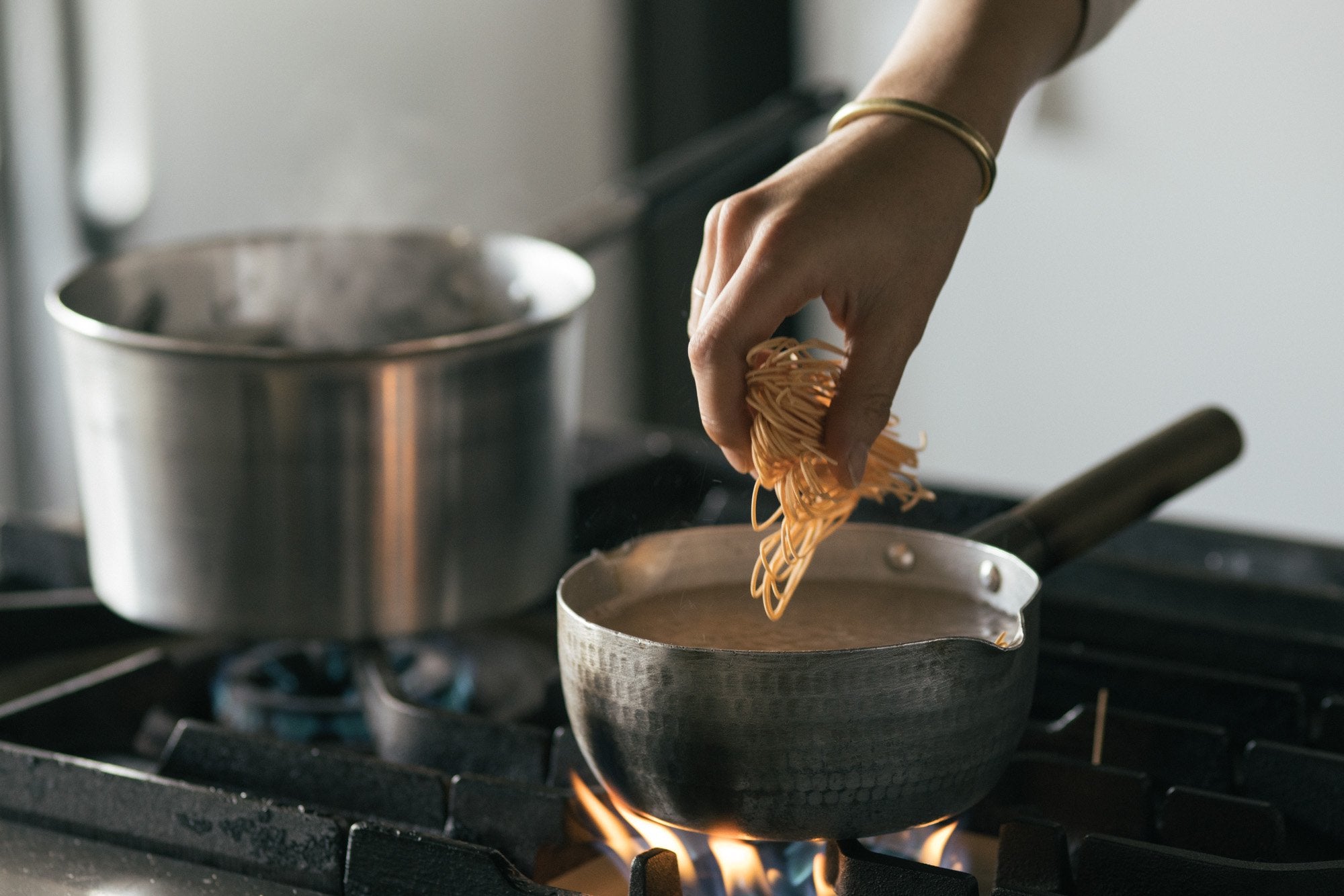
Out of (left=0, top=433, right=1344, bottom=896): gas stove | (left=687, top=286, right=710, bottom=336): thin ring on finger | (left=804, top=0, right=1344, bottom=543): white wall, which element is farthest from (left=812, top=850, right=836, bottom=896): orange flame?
(left=804, top=0, right=1344, bottom=543): white wall

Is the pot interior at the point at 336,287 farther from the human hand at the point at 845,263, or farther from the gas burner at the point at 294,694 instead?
the human hand at the point at 845,263

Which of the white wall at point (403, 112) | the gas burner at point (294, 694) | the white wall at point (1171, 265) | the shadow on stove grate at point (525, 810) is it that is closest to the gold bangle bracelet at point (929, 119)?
the shadow on stove grate at point (525, 810)

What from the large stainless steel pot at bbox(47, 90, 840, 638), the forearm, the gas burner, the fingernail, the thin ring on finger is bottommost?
the gas burner

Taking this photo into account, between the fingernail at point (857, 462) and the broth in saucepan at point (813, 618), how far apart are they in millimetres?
80

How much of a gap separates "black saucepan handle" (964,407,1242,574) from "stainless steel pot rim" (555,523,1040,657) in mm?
24

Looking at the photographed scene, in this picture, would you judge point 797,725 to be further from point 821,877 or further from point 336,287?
point 336,287

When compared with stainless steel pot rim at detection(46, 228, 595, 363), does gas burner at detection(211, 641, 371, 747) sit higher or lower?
lower

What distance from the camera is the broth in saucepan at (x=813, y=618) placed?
2.38ft

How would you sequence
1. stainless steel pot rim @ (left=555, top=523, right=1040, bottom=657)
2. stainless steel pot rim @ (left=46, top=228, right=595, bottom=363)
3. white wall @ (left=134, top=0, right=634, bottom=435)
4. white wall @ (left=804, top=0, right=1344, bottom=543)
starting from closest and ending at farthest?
stainless steel pot rim @ (left=555, top=523, right=1040, bottom=657), stainless steel pot rim @ (left=46, top=228, right=595, bottom=363), white wall @ (left=804, top=0, right=1344, bottom=543), white wall @ (left=134, top=0, right=634, bottom=435)

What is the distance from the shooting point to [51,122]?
7.33 ft

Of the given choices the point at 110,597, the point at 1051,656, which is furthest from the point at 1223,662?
the point at 110,597

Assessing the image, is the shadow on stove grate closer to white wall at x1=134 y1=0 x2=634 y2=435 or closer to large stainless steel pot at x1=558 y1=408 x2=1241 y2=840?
large stainless steel pot at x1=558 y1=408 x2=1241 y2=840

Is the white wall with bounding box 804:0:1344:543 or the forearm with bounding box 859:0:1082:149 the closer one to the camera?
the forearm with bounding box 859:0:1082:149

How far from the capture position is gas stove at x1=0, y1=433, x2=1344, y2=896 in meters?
0.69
